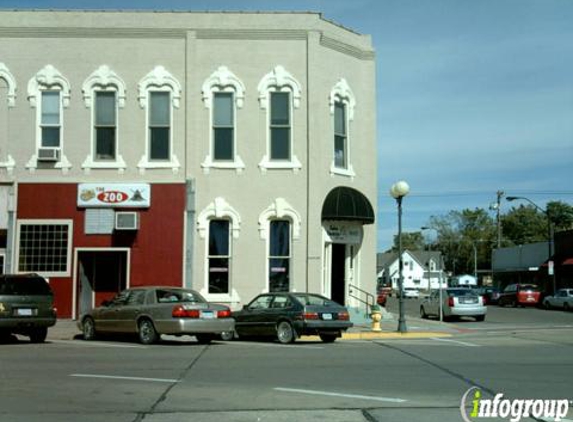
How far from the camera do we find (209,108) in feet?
84.9

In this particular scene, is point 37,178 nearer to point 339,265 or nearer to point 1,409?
point 339,265

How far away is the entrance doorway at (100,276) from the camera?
25703 mm

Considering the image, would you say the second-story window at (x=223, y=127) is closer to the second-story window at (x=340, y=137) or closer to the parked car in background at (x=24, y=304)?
the second-story window at (x=340, y=137)

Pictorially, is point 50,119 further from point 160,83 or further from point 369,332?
point 369,332

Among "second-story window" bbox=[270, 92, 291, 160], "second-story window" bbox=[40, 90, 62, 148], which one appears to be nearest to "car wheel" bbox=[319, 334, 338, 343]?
"second-story window" bbox=[270, 92, 291, 160]

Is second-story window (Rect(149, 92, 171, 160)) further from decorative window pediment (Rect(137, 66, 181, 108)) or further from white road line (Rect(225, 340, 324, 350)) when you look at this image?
white road line (Rect(225, 340, 324, 350))

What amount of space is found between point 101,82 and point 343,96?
27.1 feet

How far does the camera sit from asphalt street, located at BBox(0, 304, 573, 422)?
920 cm

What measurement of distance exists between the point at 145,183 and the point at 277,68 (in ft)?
19.2

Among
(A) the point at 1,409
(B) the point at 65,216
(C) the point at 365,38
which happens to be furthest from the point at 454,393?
(C) the point at 365,38

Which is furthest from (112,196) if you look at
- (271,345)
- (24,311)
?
(271,345)

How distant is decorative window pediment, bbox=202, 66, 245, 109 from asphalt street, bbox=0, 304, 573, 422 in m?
9.66

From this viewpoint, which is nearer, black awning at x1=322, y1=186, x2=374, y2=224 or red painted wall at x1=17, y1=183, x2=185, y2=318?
red painted wall at x1=17, y1=183, x2=185, y2=318

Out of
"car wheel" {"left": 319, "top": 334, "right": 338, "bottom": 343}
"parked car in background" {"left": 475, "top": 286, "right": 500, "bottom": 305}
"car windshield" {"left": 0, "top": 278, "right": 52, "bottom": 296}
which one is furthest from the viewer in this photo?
"parked car in background" {"left": 475, "top": 286, "right": 500, "bottom": 305}
